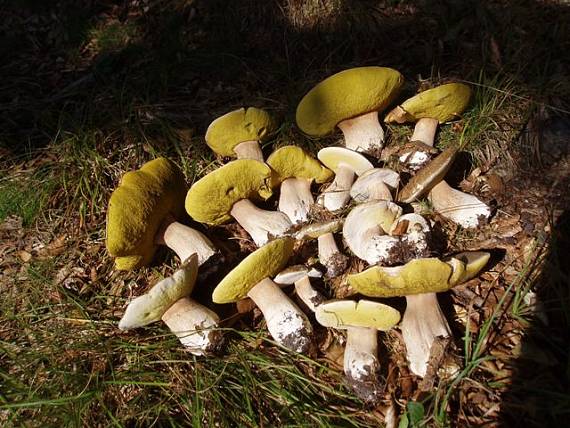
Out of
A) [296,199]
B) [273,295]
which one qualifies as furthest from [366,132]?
[273,295]

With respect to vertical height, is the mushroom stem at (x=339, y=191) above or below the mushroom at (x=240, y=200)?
below

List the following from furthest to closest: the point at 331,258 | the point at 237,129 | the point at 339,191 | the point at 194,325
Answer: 1. the point at 237,129
2. the point at 339,191
3. the point at 331,258
4. the point at 194,325

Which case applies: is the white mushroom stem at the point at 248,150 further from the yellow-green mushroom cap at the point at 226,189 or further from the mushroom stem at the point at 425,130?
the mushroom stem at the point at 425,130

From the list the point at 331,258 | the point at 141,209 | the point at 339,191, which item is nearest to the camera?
the point at 141,209

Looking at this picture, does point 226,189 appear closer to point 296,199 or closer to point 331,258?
point 296,199

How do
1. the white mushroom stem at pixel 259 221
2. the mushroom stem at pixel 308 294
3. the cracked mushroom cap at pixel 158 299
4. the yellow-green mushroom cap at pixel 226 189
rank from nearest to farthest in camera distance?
the cracked mushroom cap at pixel 158 299, the mushroom stem at pixel 308 294, the yellow-green mushroom cap at pixel 226 189, the white mushroom stem at pixel 259 221

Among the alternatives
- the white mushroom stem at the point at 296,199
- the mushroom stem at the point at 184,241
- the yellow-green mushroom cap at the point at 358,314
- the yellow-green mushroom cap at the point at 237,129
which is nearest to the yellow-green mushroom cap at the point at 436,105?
the white mushroom stem at the point at 296,199

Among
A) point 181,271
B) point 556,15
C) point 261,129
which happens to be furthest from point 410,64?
point 181,271

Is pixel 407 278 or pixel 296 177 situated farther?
pixel 296 177
